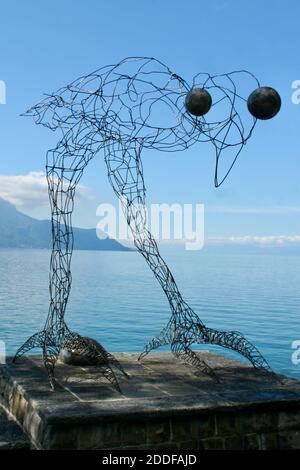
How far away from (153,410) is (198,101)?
307 centimetres

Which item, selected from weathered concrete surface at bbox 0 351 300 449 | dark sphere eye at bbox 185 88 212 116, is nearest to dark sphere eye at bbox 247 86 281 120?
dark sphere eye at bbox 185 88 212 116

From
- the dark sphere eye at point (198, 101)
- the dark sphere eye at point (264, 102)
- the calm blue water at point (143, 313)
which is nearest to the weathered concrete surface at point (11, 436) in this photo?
the dark sphere eye at point (198, 101)

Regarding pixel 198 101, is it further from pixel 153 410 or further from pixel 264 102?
pixel 153 410

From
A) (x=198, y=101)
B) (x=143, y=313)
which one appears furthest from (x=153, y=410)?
(x=143, y=313)

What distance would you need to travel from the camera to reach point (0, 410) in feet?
20.2

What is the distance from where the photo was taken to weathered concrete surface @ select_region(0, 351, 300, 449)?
192 inches

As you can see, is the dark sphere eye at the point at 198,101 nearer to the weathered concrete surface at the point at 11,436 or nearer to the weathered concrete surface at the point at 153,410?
the weathered concrete surface at the point at 153,410

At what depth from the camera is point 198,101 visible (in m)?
6.09

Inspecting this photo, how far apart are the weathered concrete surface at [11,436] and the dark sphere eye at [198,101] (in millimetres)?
3545

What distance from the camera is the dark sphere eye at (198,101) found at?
6090 mm

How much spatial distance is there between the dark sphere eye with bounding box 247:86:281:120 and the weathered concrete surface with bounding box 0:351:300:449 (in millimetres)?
2746
